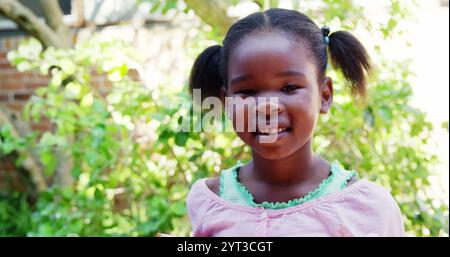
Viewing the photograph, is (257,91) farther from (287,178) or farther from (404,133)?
(404,133)

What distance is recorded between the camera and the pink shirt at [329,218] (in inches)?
56.2

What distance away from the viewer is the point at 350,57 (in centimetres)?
168

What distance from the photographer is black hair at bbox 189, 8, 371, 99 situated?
1.50m

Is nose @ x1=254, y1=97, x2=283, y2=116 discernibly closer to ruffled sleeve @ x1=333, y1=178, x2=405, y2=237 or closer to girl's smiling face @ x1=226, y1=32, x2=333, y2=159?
girl's smiling face @ x1=226, y1=32, x2=333, y2=159

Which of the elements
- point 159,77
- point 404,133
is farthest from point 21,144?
point 404,133

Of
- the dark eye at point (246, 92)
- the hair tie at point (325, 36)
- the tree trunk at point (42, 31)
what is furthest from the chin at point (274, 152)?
the tree trunk at point (42, 31)

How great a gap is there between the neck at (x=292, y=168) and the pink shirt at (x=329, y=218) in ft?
0.27

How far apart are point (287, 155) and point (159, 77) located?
107 inches

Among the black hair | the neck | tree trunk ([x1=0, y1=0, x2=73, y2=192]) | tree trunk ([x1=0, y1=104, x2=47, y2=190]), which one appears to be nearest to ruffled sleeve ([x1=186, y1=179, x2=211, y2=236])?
the neck

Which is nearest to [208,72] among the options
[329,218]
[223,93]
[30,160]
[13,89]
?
[223,93]

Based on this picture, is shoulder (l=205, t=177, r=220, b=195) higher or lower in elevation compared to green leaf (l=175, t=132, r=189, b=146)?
lower

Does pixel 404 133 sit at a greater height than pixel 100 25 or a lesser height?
lesser

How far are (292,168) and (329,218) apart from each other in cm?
16
